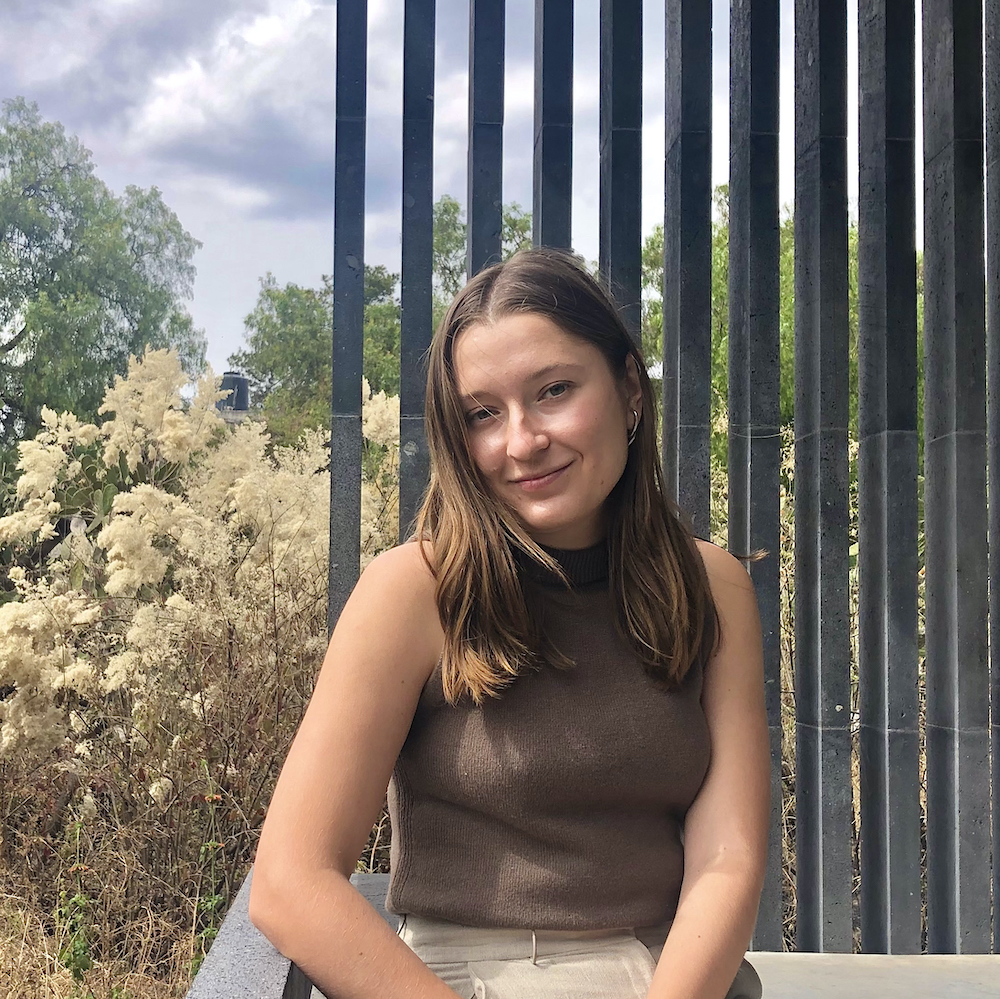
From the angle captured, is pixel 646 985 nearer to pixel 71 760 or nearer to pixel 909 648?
pixel 909 648

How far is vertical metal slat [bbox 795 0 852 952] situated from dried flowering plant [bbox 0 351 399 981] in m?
1.33

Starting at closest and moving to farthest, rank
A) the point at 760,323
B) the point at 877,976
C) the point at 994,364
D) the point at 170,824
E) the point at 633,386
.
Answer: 1. the point at 633,386
2. the point at 877,976
3. the point at 994,364
4. the point at 760,323
5. the point at 170,824

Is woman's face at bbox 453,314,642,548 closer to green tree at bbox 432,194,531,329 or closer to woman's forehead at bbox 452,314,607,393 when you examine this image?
woman's forehead at bbox 452,314,607,393

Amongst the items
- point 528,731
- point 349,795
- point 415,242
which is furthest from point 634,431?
point 415,242

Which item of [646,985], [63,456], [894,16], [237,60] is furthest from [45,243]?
[237,60]

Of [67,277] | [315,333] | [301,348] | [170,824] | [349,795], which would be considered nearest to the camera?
[349,795]

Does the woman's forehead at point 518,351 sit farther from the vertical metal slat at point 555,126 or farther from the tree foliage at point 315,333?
the tree foliage at point 315,333

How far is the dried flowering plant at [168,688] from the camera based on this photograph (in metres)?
2.90

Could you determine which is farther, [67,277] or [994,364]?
[67,277]

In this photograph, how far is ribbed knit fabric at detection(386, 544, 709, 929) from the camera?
1086 millimetres

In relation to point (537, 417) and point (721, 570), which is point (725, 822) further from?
point (537, 417)

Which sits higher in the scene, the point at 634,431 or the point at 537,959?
the point at 634,431

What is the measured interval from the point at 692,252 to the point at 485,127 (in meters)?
0.52

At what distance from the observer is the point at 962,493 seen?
2160 millimetres
